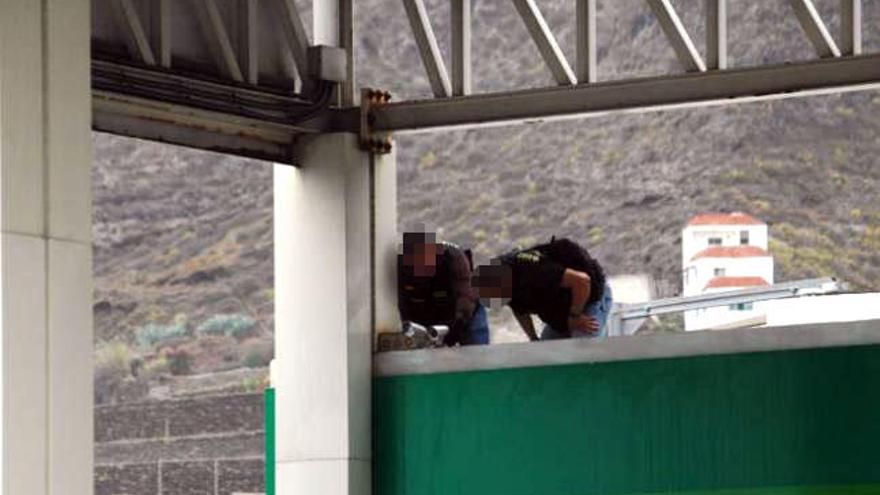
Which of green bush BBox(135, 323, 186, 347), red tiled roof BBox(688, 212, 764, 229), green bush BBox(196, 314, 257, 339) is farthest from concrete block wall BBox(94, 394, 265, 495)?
red tiled roof BBox(688, 212, 764, 229)

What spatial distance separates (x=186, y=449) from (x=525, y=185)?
22947 mm

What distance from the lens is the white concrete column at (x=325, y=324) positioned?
22.1m

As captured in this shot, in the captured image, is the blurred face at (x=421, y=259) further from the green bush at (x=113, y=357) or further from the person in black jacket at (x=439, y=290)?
the green bush at (x=113, y=357)

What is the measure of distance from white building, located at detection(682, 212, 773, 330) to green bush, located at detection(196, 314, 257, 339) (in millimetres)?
16872

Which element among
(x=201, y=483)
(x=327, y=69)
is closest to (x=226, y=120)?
(x=327, y=69)

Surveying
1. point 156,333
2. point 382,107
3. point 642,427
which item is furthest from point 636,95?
point 156,333

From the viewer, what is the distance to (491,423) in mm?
21859

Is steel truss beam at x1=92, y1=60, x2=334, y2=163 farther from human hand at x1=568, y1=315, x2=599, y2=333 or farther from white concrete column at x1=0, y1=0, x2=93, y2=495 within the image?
white concrete column at x1=0, y1=0, x2=93, y2=495

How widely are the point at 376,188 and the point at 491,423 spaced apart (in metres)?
2.32

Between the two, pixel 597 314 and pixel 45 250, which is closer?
pixel 45 250

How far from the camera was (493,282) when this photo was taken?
21953 millimetres

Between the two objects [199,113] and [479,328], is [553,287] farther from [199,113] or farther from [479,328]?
[199,113]

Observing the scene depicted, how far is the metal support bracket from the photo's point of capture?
2220 cm

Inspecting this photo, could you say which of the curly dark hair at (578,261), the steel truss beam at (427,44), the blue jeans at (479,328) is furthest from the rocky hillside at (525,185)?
the curly dark hair at (578,261)
